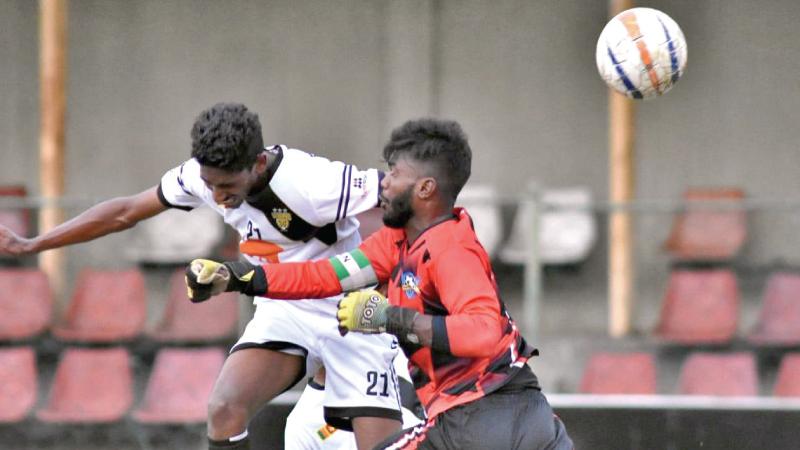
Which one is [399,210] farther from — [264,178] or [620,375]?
[620,375]

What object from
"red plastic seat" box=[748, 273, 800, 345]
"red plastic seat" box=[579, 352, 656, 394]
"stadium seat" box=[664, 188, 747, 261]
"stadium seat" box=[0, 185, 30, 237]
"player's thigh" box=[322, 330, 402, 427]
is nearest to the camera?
"player's thigh" box=[322, 330, 402, 427]

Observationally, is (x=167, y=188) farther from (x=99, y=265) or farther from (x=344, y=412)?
(x=99, y=265)

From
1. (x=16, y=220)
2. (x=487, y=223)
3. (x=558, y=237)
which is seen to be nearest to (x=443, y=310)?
(x=558, y=237)

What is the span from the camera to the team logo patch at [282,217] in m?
5.32

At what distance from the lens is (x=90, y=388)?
9.55m

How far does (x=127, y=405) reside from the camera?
943 centimetres

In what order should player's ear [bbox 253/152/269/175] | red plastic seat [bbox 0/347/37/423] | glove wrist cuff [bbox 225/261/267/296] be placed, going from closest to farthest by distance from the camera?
glove wrist cuff [bbox 225/261/267/296], player's ear [bbox 253/152/269/175], red plastic seat [bbox 0/347/37/423]

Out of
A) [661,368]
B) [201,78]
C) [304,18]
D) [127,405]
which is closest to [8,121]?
[201,78]

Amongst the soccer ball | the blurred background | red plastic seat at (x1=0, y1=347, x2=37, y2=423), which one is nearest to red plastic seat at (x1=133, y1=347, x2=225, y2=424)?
the blurred background

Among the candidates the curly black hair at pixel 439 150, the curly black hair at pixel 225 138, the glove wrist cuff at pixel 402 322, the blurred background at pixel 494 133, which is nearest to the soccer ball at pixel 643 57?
the curly black hair at pixel 439 150

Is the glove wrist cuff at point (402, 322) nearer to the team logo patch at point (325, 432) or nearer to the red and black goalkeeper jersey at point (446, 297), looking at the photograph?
the red and black goalkeeper jersey at point (446, 297)

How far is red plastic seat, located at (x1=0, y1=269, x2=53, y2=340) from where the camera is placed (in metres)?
9.70

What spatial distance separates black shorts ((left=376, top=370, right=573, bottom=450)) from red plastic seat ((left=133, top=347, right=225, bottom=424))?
4944 mm

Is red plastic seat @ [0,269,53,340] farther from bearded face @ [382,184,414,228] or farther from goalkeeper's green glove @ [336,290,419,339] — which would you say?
goalkeeper's green glove @ [336,290,419,339]
